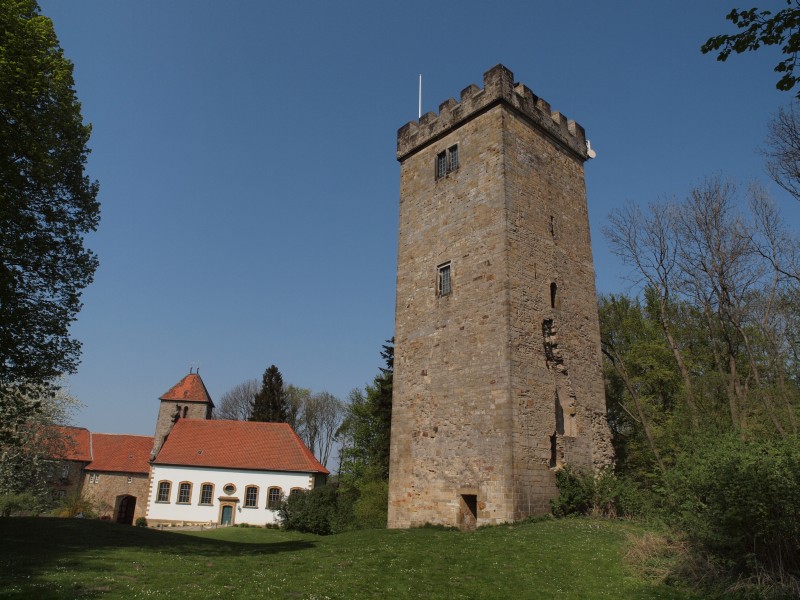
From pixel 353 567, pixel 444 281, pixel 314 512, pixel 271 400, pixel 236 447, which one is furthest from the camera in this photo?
pixel 271 400

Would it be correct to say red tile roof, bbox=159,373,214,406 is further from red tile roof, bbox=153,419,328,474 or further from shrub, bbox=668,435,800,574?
shrub, bbox=668,435,800,574

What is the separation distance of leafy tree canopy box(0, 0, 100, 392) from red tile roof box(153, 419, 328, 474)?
73.8ft

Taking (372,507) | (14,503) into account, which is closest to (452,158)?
(372,507)

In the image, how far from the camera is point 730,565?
818 cm

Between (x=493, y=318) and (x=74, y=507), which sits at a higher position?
(x=493, y=318)

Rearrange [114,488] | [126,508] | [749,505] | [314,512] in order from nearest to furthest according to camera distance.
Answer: [749,505] → [314,512] → [114,488] → [126,508]

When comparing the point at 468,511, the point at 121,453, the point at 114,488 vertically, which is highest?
the point at 121,453

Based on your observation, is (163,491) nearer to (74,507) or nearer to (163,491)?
(163,491)

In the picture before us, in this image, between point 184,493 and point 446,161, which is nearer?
point 446,161

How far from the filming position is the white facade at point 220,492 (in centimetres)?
3469

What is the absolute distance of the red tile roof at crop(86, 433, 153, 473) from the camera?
40.3m

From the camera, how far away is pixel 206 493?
35.2 meters

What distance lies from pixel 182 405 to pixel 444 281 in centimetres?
3278

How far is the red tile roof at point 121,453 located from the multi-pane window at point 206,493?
7.78 metres
